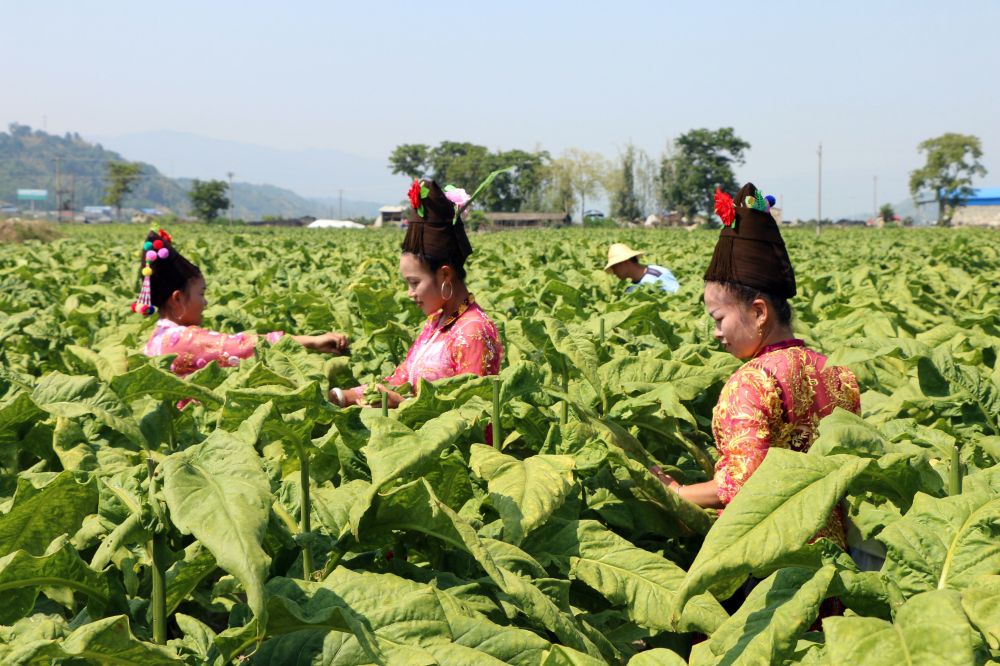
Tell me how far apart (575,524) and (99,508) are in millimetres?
1086

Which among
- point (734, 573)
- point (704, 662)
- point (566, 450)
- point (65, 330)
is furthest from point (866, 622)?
point (65, 330)

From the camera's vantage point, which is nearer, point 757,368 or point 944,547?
point 944,547

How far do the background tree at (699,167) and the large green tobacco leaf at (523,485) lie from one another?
10691cm

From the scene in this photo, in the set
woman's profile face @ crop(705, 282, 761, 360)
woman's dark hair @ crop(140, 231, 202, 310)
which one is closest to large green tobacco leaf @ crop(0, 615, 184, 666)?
woman's profile face @ crop(705, 282, 761, 360)

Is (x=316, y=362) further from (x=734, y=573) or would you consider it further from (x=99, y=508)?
(x=734, y=573)

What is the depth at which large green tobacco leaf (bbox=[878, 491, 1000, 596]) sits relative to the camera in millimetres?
1538

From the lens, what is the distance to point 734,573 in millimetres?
1442

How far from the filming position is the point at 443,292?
4102 millimetres

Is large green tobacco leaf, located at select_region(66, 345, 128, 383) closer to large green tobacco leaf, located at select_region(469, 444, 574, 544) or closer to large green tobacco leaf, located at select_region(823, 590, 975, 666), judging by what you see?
large green tobacco leaf, located at select_region(469, 444, 574, 544)

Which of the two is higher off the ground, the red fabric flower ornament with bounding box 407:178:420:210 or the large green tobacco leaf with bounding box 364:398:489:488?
the red fabric flower ornament with bounding box 407:178:420:210

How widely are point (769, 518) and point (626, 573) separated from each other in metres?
0.84

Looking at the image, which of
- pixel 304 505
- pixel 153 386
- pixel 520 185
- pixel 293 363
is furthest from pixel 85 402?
pixel 520 185

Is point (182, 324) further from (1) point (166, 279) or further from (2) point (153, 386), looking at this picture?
(2) point (153, 386)

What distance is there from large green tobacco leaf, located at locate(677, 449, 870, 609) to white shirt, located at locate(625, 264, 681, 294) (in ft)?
20.5
